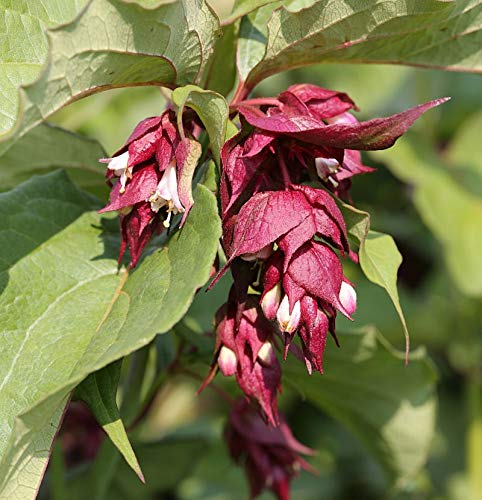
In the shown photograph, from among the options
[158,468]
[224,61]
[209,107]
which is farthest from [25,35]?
[158,468]

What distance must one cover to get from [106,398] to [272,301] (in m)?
0.27

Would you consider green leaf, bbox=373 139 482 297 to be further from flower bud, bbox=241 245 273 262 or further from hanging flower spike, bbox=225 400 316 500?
flower bud, bbox=241 245 273 262

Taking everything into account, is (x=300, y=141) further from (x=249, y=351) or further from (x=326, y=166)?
(x=249, y=351)

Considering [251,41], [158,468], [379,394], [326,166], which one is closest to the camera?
[326,166]

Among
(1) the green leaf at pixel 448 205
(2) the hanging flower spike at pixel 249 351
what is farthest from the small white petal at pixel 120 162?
(1) the green leaf at pixel 448 205

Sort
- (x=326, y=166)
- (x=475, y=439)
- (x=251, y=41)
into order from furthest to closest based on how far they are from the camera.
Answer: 1. (x=475, y=439)
2. (x=251, y=41)
3. (x=326, y=166)

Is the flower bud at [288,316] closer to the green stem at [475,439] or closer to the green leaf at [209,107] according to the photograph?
the green leaf at [209,107]

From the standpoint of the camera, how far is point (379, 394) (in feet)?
6.21

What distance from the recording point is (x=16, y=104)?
3.73 ft

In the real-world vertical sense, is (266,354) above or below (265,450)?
above

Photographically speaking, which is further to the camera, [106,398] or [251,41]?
[251,41]

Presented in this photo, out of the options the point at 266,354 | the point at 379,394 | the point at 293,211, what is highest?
the point at 293,211

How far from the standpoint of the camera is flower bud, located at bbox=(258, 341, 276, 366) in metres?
1.29

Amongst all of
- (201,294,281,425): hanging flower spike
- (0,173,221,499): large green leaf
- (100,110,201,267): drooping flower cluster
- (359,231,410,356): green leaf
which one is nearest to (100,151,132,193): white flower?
(100,110,201,267): drooping flower cluster
